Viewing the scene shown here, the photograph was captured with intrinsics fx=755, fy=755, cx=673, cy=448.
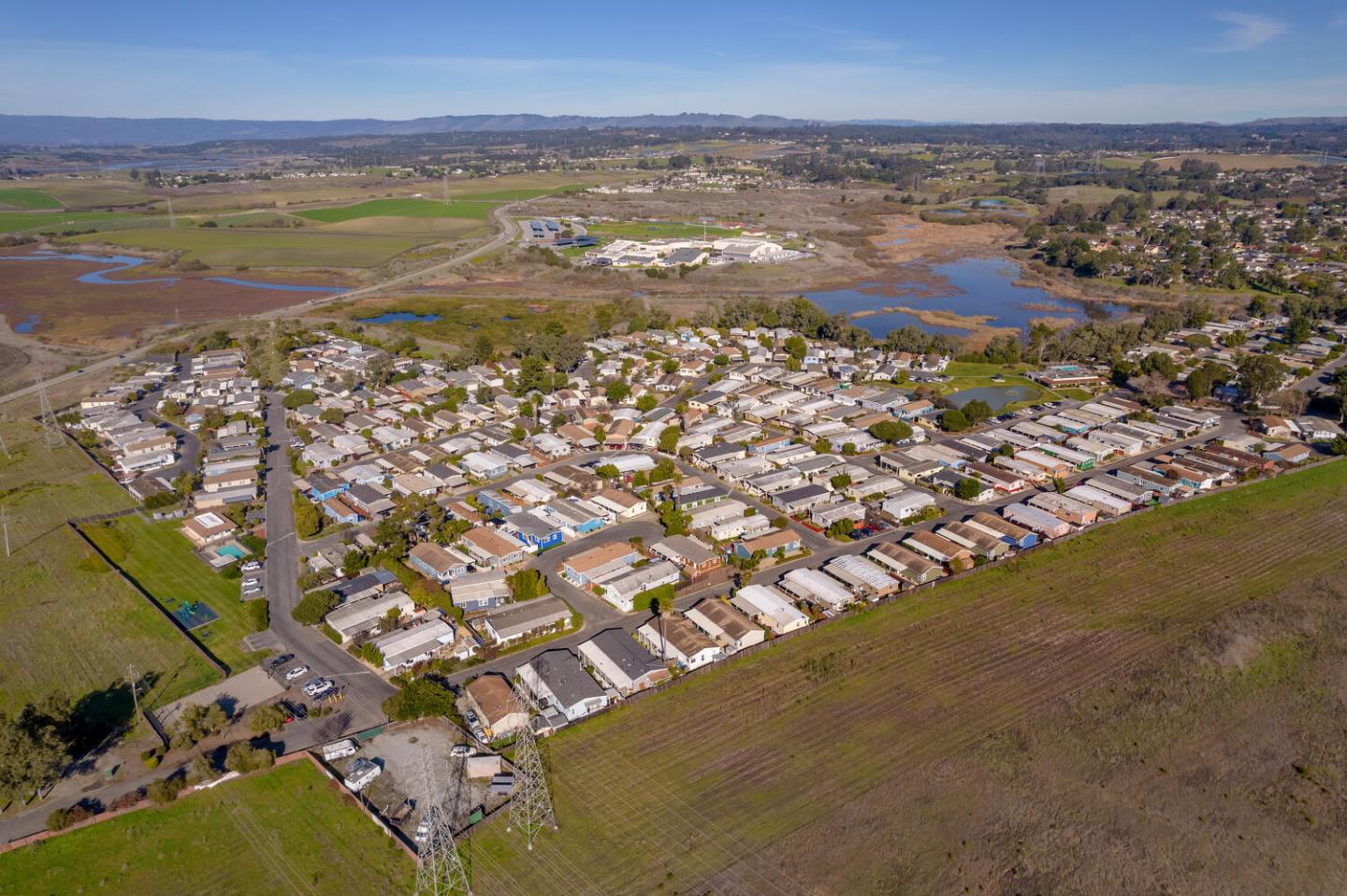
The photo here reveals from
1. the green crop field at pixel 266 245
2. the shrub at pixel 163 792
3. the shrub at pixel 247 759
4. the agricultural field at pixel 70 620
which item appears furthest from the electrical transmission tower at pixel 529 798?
the green crop field at pixel 266 245

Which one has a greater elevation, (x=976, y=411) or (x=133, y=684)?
(x=976, y=411)

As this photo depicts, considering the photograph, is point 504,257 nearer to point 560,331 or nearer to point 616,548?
point 560,331

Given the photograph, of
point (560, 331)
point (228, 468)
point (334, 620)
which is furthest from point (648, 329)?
point (334, 620)

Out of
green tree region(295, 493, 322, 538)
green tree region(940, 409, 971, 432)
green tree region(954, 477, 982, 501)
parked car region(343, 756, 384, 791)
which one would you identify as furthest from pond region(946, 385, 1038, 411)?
parked car region(343, 756, 384, 791)

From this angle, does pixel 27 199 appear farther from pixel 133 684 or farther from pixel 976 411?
pixel 976 411

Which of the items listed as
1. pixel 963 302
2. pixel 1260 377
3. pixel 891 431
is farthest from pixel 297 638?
pixel 963 302
